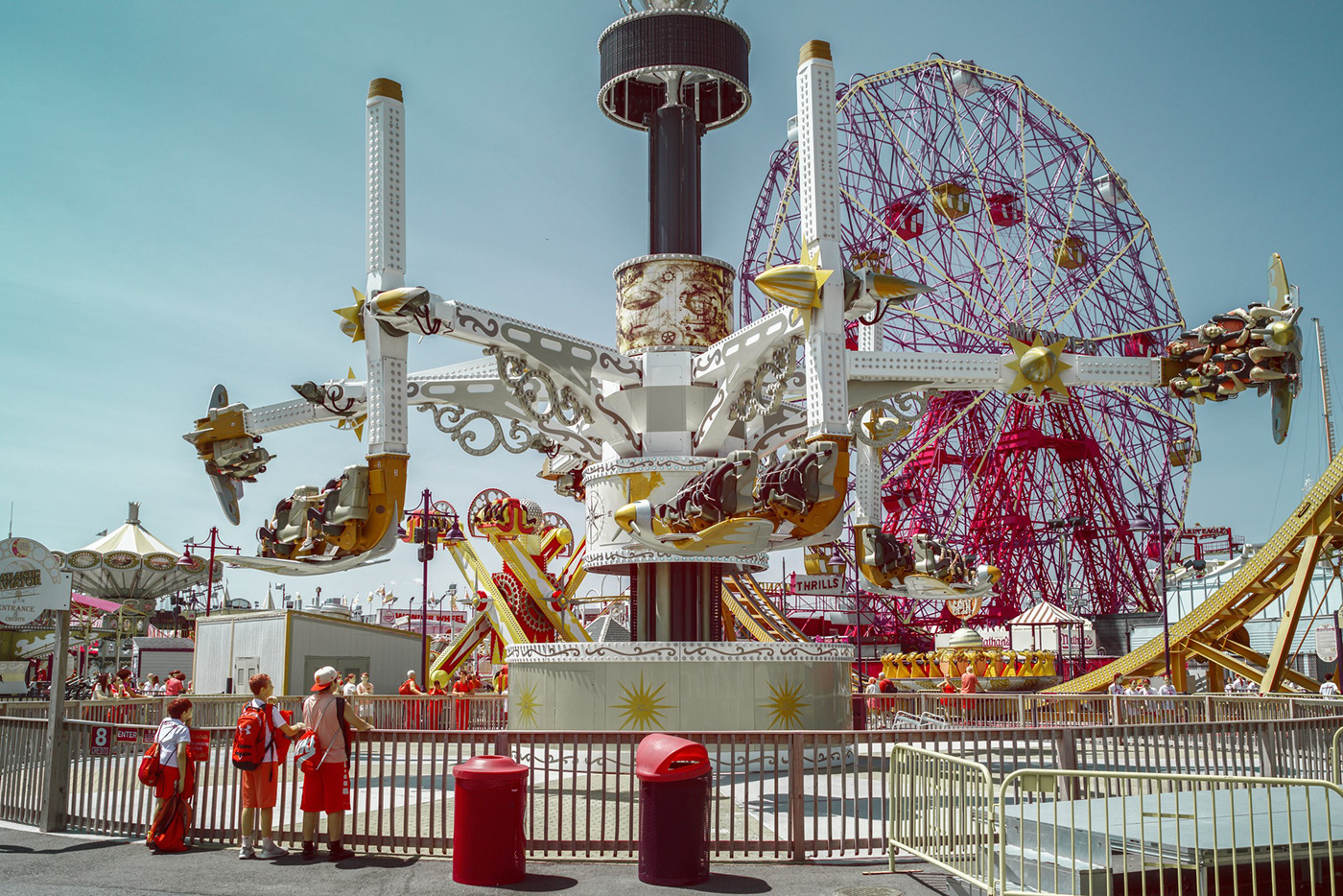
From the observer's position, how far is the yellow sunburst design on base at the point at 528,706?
16.5 meters

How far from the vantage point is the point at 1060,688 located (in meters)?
30.2

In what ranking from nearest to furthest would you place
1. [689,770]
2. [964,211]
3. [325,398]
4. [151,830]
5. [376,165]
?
[689,770] → [151,830] → [376,165] → [325,398] → [964,211]

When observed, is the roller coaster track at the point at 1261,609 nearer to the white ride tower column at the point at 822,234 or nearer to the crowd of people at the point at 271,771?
the white ride tower column at the point at 822,234

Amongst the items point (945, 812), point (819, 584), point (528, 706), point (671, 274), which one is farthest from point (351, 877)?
point (819, 584)

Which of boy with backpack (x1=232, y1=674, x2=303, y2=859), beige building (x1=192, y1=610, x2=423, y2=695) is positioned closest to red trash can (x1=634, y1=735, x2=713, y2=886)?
boy with backpack (x1=232, y1=674, x2=303, y2=859)

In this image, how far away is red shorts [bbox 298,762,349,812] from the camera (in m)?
9.65

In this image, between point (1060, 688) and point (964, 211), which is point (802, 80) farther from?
point (964, 211)

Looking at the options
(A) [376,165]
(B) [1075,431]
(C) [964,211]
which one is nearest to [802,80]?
(A) [376,165]

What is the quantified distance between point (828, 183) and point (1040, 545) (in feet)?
132

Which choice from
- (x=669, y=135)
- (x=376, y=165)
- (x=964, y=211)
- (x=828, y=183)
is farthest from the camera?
(x=964, y=211)

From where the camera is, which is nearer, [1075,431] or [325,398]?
[325,398]

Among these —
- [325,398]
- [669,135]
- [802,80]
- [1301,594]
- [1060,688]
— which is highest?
[669,135]

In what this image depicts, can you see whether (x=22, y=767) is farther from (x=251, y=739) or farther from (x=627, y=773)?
(x=627, y=773)

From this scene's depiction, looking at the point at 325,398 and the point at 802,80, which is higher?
the point at 802,80
